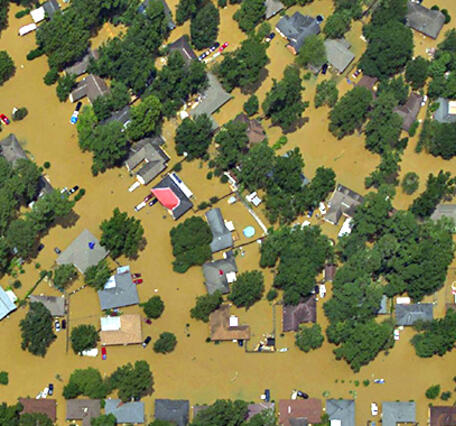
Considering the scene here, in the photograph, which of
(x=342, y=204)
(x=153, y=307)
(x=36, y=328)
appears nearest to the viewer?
(x=36, y=328)

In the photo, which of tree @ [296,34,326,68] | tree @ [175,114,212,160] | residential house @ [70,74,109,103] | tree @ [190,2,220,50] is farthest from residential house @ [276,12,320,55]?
residential house @ [70,74,109,103]

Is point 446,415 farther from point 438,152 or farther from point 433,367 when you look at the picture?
point 438,152

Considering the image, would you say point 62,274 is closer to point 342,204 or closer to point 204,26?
point 342,204

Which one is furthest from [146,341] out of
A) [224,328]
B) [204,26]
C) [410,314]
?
[204,26]

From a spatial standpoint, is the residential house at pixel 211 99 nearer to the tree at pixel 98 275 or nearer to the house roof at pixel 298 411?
the tree at pixel 98 275

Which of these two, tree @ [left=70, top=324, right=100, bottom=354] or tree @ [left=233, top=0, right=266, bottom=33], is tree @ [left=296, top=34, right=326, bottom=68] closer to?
tree @ [left=233, top=0, right=266, bottom=33]
